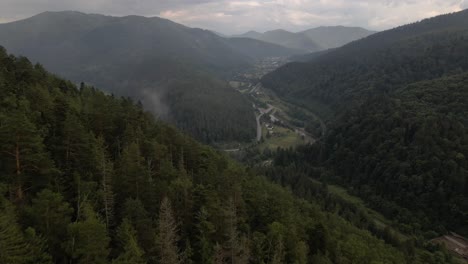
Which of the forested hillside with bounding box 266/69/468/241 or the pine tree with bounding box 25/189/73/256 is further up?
the pine tree with bounding box 25/189/73/256

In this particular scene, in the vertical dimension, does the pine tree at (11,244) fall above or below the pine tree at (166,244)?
above

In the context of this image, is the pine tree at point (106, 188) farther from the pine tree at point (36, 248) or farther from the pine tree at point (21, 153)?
the pine tree at point (36, 248)

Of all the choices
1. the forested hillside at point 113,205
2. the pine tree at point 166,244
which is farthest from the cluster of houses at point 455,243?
the pine tree at point 166,244

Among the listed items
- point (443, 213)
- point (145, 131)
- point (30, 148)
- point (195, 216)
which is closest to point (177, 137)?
point (145, 131)

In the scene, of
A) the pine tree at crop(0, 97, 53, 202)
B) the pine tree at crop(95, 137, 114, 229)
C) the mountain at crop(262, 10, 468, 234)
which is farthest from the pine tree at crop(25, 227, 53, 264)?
the mountain at crop(262, 10, 468, 234)

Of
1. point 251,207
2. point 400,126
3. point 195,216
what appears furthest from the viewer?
point 400,126

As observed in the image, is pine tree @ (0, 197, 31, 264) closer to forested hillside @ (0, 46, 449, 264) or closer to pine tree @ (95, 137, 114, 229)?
forested hillside @ (0, 46, 449, 264)

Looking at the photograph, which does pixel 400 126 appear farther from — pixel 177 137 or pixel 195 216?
pixel 195 216

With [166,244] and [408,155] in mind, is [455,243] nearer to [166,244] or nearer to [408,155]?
[408,155]
